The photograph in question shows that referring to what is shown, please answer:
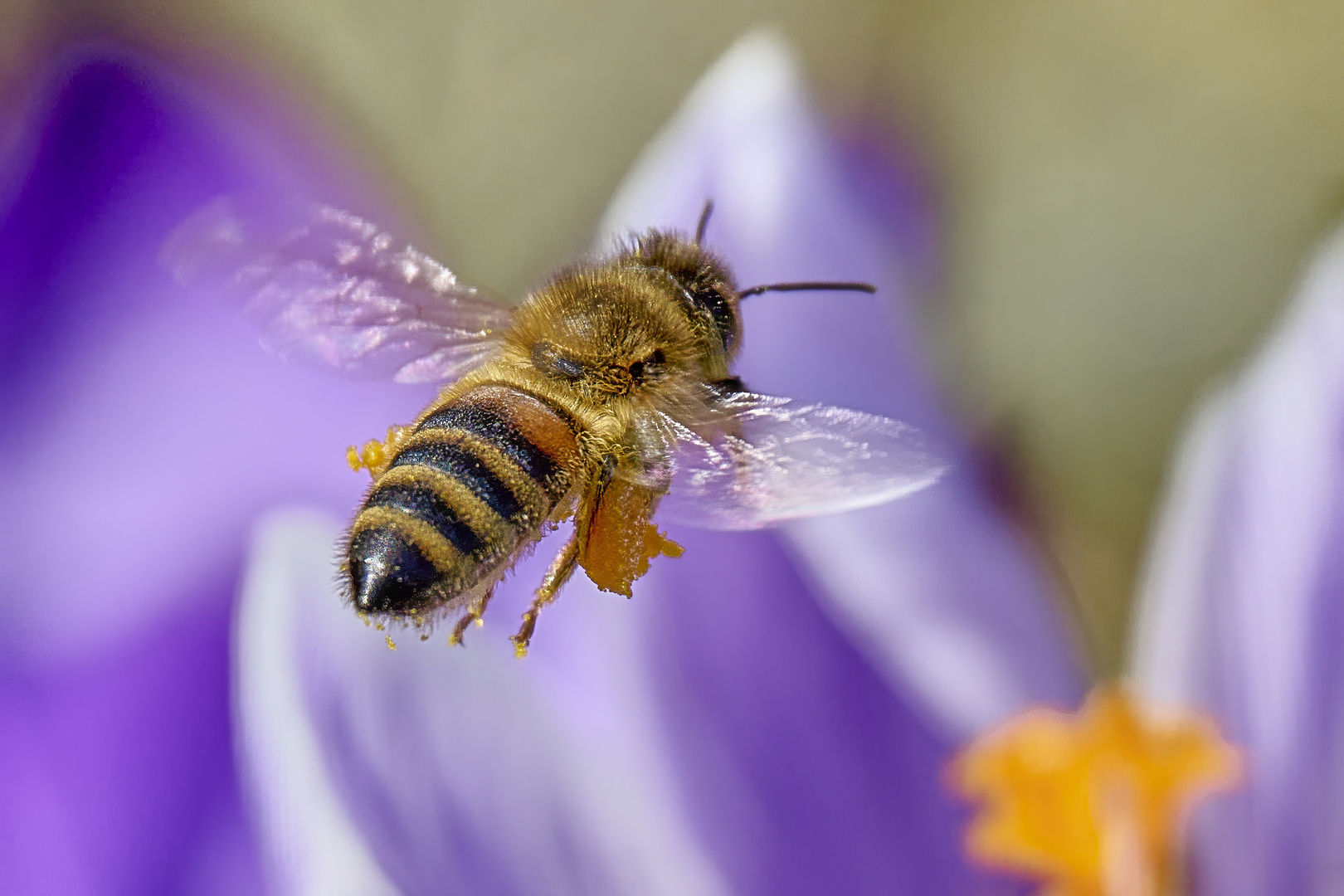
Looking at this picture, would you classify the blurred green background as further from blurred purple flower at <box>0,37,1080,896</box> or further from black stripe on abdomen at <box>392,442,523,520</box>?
black stripe on abdomen at <box>392,442,523,520</box>

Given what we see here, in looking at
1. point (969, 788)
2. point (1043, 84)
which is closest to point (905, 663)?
point (969, 788)

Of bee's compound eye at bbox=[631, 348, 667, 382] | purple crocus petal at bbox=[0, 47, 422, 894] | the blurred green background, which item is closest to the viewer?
purple crocus petal at bbox=[0, 47, 422, 894]

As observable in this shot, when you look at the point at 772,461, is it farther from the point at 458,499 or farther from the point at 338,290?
the point at 338,290

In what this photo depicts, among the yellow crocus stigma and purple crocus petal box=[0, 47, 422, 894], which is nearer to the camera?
purple crocus petal box=[0, 47, 422, 894]

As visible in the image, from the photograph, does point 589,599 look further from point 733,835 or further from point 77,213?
point 77,213

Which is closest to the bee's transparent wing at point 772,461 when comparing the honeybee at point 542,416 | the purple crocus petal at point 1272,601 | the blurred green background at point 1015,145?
the honeybee at point 542,416

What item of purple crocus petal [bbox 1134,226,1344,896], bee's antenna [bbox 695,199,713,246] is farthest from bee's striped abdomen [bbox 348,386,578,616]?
purple crocus petal [bbox 1134,226,1344,896]
